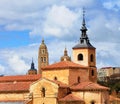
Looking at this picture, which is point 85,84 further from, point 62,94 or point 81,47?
point 81,47

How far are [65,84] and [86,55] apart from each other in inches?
282

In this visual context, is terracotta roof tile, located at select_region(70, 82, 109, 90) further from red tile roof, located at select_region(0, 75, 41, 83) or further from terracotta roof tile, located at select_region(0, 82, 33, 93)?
red tile roof, located at select_region(0, 75, 41, 83)

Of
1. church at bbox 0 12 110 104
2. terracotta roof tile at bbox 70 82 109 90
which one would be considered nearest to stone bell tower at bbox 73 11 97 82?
church at bbox 0 12 110 104

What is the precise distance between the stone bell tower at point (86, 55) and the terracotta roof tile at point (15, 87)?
7993 millimetres

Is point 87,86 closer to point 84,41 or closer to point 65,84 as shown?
point 65,84

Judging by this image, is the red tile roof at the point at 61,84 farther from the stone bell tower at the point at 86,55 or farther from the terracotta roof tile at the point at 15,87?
the stone bell tower at the point at 86,55

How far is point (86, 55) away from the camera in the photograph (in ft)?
220

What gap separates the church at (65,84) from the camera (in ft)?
194

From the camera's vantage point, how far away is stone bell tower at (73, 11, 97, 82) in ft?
220

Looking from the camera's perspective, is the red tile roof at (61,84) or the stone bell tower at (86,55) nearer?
the red tile roof at (61,84)

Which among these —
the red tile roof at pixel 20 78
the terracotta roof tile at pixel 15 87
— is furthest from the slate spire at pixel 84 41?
the terracotta roof tile at pixel 15 87

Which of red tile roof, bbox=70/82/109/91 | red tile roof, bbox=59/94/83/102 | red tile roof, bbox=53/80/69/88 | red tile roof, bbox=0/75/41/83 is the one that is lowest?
red tile roof, bbox=59/94/83/102

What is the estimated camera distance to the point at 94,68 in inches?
2677

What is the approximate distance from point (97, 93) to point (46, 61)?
→ 3664 inches
